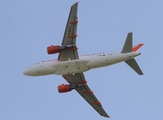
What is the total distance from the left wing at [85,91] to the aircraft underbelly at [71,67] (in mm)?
4039

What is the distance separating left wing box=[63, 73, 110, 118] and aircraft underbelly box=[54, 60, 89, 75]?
4.04m

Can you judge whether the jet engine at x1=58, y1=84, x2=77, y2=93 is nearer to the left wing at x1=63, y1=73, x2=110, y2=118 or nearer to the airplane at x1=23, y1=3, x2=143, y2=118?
the left wing at x1=63, y1=73, x2=110, y2=118

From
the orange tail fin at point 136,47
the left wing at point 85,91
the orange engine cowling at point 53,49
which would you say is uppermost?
the orange engine cowling at point 53,49

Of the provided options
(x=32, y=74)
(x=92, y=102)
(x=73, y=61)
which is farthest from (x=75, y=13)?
(x=92, y=102)

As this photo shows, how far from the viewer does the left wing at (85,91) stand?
7856 cm

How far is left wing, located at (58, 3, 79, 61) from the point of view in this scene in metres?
66.4

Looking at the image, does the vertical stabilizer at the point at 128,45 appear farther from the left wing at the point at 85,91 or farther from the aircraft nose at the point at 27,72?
the aircraft nose at the point at 27,72

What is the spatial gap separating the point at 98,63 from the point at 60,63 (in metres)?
6.58

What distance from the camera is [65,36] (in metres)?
69.3

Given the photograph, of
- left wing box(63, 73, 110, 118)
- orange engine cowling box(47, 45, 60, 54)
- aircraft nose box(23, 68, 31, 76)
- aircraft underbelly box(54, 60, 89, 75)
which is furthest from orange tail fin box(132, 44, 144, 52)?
aircraft nose box(23, 68, 31, 76)

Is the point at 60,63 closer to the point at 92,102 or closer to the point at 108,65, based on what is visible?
the point at 108,65

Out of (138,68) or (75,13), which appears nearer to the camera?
(75,13)

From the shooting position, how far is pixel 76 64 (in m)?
72.0

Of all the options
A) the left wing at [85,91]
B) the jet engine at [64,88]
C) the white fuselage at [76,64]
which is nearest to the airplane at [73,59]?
the white fuselage at [76,64]
